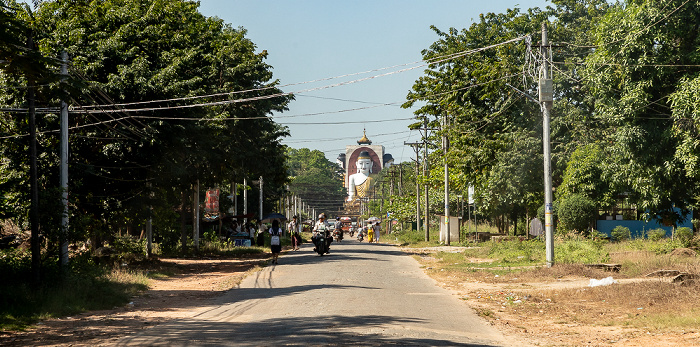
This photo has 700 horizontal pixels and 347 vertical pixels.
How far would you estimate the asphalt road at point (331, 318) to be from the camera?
9570 mm

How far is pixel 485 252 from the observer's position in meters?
32.0

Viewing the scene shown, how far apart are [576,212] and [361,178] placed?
154 metres

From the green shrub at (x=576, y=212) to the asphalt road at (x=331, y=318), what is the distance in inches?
766

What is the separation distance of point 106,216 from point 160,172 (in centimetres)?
235

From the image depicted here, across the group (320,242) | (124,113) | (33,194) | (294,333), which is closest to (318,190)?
Result: (320,242)

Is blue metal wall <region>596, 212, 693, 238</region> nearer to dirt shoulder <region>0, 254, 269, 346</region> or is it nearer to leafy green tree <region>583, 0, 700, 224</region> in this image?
leafy green tree <region>583, 0, 700, 224</region>

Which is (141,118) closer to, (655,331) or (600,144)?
(655,331)

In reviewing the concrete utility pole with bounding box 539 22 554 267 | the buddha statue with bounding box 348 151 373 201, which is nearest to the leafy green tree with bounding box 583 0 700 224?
the concrete utility pole with bounding box 539 22 554 267

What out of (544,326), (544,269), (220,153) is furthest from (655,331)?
(220,153)

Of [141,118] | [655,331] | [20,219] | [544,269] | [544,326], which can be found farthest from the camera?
[141,118]

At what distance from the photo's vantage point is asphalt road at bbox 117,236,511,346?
31.4 feet

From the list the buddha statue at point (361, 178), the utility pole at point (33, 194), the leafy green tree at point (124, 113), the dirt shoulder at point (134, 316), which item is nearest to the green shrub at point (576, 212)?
the leafy green tree at point (124, 113)

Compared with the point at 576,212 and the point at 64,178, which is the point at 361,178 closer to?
the point at 576,212

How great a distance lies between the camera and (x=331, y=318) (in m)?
11.6
